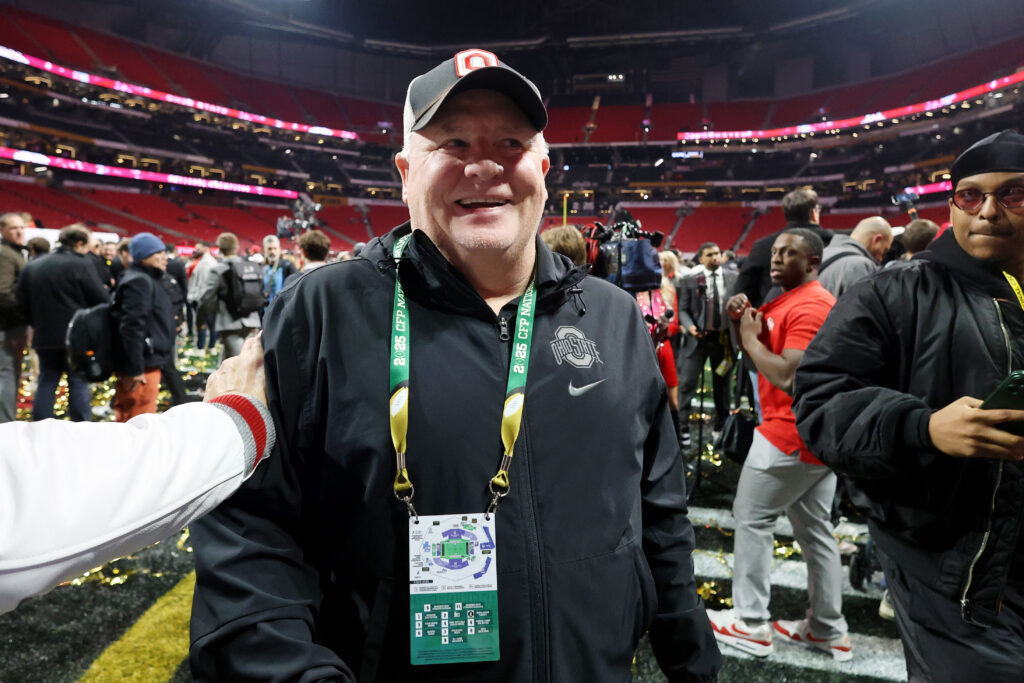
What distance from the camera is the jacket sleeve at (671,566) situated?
1411 millimetres

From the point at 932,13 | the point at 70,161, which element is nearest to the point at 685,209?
the point at 932,13

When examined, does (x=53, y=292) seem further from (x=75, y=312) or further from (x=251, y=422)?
(x=251, y=422)

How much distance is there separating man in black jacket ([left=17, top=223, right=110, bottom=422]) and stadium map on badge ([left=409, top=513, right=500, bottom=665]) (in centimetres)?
515

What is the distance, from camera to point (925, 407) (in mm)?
1561

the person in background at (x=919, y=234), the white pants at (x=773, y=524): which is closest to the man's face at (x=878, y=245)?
the person in background at (x=919, y=234)

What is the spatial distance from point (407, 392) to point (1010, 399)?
1357 mm

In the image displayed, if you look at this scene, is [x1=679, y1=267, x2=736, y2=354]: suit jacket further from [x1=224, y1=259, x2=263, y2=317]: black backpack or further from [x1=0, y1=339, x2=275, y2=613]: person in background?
[x1=0, y1=339, x2=275, y2=613]: person in background

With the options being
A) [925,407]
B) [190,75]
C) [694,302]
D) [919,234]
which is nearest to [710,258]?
[694,302]

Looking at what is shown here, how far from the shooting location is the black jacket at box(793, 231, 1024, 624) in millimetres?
1494

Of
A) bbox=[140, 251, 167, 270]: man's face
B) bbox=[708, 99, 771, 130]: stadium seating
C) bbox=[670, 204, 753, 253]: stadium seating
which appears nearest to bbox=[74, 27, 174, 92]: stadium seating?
bbox=[670, 204, 753, 253]: stadium seating

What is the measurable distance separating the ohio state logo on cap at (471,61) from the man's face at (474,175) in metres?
0.05

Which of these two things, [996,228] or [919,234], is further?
[919,234]

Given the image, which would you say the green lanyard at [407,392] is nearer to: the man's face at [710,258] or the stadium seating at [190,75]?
the man's face at [710,258]

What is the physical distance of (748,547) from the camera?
2.89 metres
